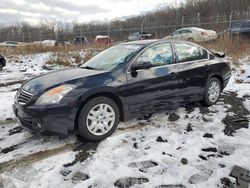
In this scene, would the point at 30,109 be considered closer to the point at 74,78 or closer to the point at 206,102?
the point at 74,78

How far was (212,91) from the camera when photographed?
6.10m

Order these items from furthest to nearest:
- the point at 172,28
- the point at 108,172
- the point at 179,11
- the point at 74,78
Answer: the point at 179,11
the point at 172,28
the point at 74,78
the point at 108,172

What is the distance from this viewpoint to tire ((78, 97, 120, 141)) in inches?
166

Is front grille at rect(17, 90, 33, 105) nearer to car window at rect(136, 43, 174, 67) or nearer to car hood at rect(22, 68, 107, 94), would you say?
car hood at rect(22, 68, 107, 94)

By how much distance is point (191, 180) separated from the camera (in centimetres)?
325

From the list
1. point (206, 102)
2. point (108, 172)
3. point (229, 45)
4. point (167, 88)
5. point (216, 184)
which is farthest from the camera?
point (229, 45)

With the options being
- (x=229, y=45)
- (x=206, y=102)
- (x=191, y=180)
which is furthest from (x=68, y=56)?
(x=191, y=180)

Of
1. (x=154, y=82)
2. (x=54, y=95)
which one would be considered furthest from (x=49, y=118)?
(x=154, y=82)

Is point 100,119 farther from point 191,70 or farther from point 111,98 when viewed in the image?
point 191,70

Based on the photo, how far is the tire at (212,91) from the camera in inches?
235

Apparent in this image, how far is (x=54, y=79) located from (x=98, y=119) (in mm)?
958

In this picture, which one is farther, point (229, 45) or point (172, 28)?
point (172, 28)

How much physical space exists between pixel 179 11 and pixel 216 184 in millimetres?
32686

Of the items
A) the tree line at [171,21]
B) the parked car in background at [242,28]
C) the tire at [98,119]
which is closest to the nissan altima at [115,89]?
the tire at [98,119]
